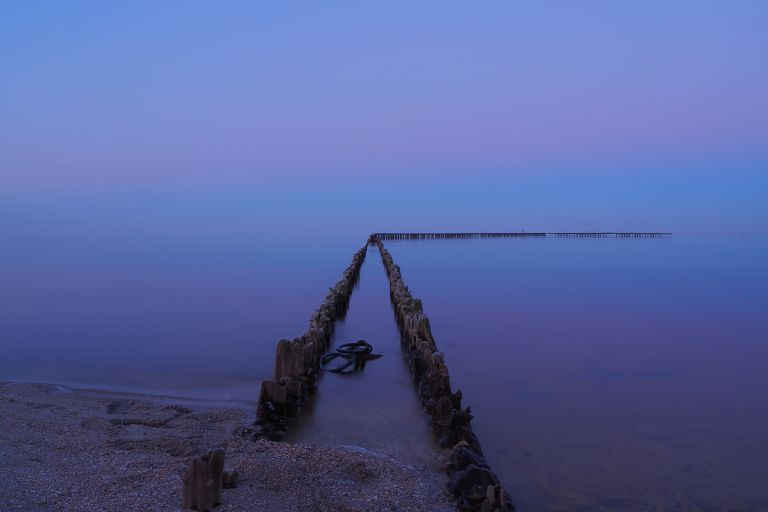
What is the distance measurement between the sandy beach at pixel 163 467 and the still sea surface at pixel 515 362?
2.72 feet

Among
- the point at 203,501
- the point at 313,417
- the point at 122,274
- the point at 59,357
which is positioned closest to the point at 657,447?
the point at 313,417

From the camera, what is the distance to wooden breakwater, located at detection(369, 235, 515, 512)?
15.7ft

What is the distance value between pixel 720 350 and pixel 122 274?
71.2 ft

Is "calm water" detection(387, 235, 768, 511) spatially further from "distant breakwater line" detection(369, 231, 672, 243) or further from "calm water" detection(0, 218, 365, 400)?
"distant breakwater line" detection(369, 231, 672, 243)

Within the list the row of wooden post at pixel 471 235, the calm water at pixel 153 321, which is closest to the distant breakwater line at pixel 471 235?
the row of wooden post at pixel 471 235

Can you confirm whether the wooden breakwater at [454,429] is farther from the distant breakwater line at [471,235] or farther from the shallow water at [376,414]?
the distant breakwater line at [471,235]

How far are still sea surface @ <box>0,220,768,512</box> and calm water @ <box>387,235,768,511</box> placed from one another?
0.11 feet

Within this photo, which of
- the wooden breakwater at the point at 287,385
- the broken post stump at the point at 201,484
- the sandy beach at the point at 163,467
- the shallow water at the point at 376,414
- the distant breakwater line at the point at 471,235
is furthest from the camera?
the distant breakwater line at the point at 471,235

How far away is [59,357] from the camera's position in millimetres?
10984

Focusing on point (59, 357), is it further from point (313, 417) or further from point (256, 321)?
point (313, 417)

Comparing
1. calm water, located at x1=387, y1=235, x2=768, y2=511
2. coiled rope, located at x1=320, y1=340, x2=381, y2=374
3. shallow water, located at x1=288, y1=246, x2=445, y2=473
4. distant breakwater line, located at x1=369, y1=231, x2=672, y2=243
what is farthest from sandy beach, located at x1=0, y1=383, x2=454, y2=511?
distant breakwater line, located at x1=369, y1=231, x2=672, y2=243

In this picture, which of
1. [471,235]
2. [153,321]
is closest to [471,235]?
[471,235]

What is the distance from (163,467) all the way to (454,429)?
280 cm

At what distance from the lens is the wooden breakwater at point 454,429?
4777 mm
